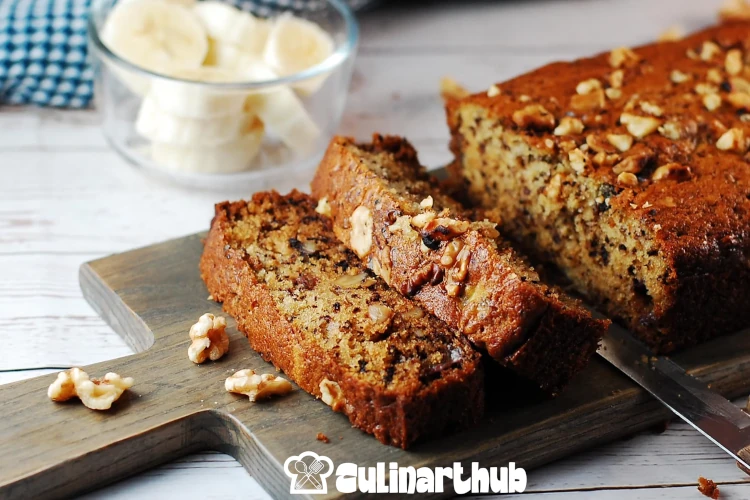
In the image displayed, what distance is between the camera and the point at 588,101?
325 centimetres

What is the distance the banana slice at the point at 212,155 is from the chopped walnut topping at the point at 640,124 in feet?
5.02

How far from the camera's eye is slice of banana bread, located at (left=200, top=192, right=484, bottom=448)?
2.38 metres

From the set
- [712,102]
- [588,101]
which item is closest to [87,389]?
[588,101]

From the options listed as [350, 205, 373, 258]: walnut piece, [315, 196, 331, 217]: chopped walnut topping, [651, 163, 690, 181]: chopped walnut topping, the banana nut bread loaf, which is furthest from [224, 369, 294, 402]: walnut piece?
[651, 163, 690, 181]: chopped walnut topping

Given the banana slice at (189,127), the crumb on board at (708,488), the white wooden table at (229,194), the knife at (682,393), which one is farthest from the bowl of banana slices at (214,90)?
the crumb on board at (708,488)

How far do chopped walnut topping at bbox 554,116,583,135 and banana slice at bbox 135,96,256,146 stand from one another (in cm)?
133

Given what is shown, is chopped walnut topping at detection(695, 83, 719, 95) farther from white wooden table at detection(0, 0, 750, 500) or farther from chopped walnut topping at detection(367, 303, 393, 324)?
chopped walnut topping at detection(367, 303, 393, 324)

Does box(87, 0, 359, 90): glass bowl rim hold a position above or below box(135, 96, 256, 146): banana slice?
above

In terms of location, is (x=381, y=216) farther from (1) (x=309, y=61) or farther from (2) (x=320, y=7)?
(2) (x=320, y=7)

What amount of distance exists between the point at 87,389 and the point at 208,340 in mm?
374

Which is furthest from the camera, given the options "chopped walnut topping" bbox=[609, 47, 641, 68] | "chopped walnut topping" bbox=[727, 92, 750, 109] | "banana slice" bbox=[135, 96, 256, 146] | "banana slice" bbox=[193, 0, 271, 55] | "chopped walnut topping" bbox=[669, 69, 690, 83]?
"banana slice" bbox=[193, 0, 271, 55]

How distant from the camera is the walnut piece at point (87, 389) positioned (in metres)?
2.42

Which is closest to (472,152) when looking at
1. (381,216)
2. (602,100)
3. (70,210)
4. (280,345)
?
(602,100)

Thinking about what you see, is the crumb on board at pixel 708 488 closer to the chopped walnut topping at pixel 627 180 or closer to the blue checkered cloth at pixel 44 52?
the chopped walnut topping at pixel 627 180
